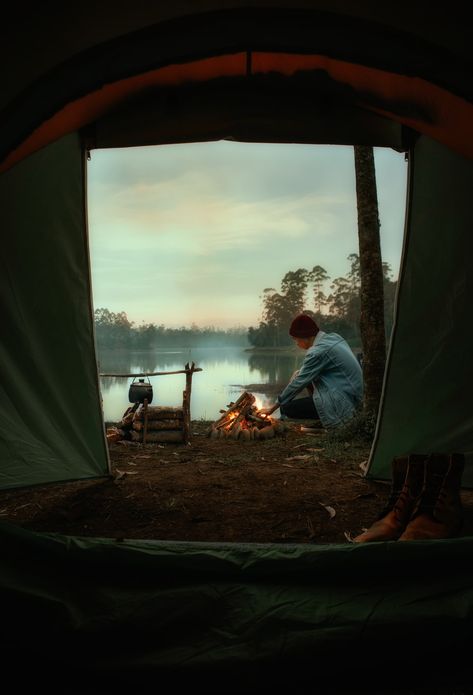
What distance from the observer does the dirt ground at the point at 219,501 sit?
2.54 metres

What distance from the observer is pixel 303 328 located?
5.72m

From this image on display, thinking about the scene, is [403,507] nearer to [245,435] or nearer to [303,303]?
[245,435]

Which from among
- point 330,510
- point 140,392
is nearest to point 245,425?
point 140,392

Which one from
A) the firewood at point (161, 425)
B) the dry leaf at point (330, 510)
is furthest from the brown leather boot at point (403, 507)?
the firewood at point (161, 425)

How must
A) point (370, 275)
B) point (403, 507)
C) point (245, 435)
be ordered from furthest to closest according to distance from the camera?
point (245, 435)
point (370, 275)
point (403, 507)

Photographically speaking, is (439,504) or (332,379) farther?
(332,379)

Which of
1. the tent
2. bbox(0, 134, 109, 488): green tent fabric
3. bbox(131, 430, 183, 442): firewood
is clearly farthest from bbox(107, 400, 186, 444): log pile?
the tent

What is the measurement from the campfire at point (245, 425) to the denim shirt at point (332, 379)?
597 millimetres

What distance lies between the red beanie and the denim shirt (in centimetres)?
23

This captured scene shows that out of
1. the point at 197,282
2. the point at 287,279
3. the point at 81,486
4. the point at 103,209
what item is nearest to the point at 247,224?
the point at 197,282

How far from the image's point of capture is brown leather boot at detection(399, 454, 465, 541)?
6.73ft

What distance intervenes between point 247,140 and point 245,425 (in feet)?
13.0

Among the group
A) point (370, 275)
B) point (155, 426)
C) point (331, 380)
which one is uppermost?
point (370, 275)

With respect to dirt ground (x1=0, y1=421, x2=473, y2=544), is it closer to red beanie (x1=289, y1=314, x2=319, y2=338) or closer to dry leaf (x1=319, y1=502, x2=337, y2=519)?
dry leaf (x1=319, y1=502, x2=337, y2=519)
